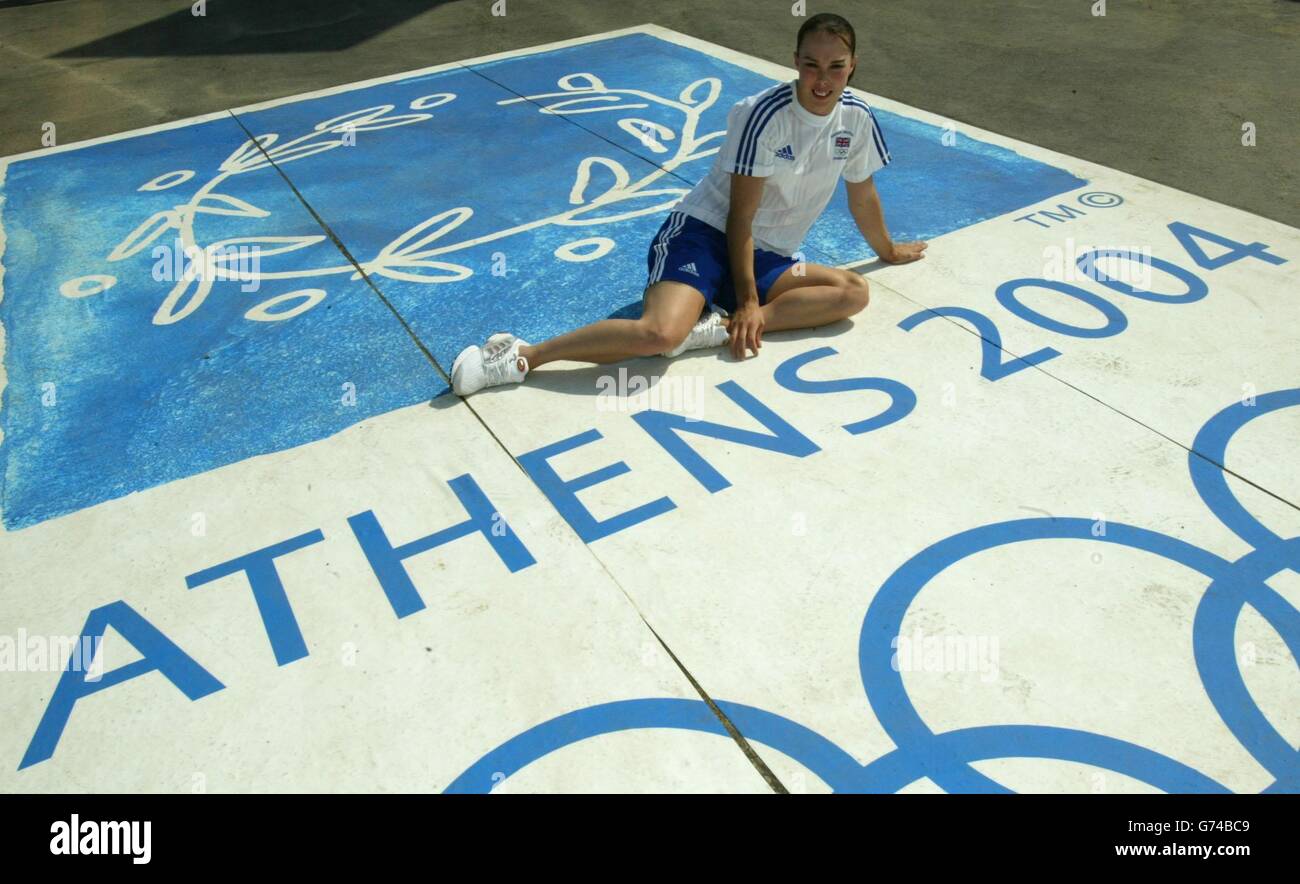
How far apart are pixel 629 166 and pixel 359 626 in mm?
3423

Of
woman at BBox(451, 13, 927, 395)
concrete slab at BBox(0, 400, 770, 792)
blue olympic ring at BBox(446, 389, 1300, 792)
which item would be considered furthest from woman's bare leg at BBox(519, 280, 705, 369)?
blue olympic ring at BBox(446, 389, 1300, 792)

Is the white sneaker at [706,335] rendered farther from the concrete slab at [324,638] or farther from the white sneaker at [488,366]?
the concrete slab at [324,638]

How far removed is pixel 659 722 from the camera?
7.54 ft

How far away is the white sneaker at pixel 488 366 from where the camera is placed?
3469 millimetres

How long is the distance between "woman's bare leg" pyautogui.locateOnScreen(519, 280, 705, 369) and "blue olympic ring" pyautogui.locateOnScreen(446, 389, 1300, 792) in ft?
4.03

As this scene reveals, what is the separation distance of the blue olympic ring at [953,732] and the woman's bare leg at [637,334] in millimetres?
1227

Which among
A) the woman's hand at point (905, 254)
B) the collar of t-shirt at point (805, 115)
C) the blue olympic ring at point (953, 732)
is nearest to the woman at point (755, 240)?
the collar of t-shirt at point (805, 115)

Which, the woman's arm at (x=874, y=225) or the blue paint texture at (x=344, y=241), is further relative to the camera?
the woman's arm at (x=874, y=225)

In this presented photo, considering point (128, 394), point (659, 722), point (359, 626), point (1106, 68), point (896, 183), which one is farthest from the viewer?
point (1106, 68)

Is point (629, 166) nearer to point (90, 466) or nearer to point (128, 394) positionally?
point (128, 394)

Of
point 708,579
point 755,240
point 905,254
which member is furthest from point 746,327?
point 708,579

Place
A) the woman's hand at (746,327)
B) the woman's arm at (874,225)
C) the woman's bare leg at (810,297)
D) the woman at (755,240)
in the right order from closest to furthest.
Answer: the woman at (755,240), the woman's hand at (746,327), the woman's bare leg at (810,297), the woman's arm at (874,225)
